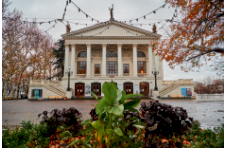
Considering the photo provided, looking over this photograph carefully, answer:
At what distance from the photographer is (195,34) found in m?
3.36

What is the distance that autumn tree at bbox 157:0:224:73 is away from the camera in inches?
118

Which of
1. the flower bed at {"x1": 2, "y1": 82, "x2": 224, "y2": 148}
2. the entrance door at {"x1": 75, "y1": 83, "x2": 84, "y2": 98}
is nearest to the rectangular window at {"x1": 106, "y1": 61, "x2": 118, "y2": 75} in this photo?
the entrance door at {"x1": 75, "y1": 83, "x2": 84, "y2": 98}

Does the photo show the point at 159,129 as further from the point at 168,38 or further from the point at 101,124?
the point at 168,38

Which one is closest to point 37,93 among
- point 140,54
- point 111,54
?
point 111,54

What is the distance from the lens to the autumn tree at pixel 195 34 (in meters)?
2.99

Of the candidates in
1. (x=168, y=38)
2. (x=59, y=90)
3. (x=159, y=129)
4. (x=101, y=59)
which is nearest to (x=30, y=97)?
(x=59, y=90)

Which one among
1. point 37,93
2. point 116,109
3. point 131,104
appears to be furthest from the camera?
→ point 37,93

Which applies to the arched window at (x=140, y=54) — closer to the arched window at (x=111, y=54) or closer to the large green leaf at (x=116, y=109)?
the arched window at (x=111, y=54)

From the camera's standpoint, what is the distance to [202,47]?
10.7ft

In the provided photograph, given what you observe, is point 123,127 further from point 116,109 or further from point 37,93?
point 37,93

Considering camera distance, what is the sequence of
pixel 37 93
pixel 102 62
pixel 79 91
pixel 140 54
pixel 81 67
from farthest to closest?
pixel 140 54 < pixel 81 67 < pixel 102 62 < pixel 37 93 < pixel 79 91

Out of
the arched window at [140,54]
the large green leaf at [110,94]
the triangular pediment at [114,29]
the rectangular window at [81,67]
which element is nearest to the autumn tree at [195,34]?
the triangular pediment at [114,29]

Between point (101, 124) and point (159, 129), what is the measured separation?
677mm

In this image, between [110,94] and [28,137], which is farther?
[28,137]
